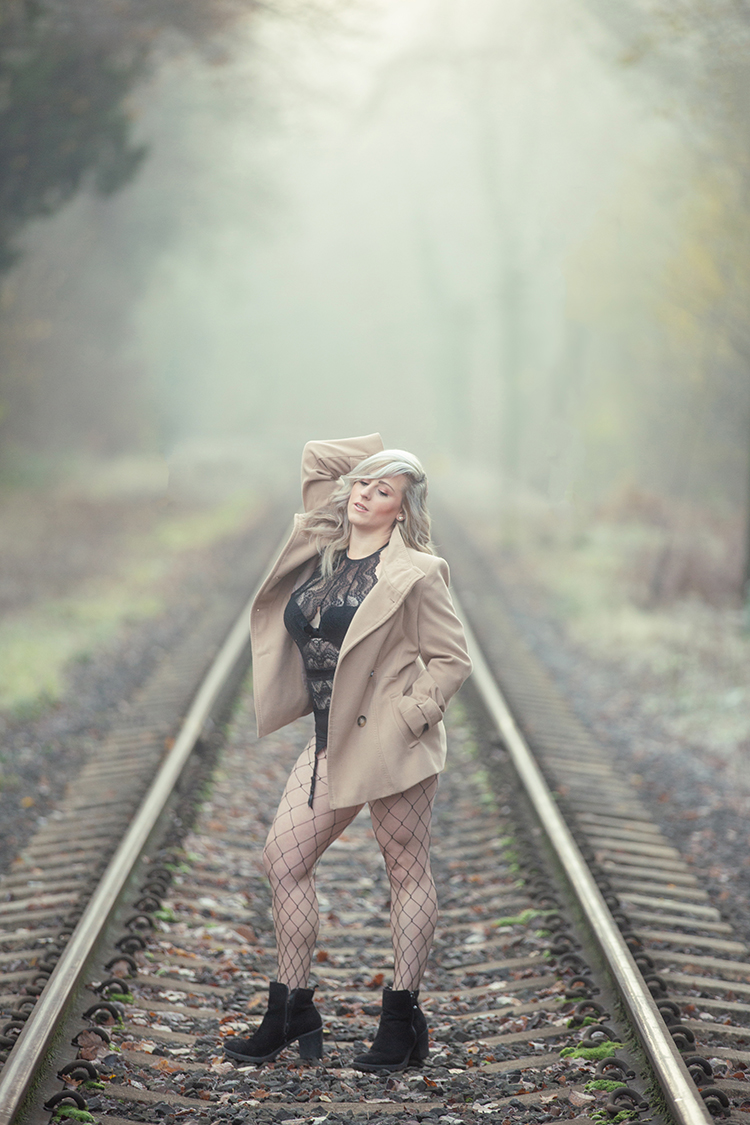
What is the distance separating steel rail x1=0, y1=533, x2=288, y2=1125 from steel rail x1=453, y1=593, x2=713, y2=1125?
2020mm

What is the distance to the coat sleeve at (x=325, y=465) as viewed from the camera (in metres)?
4.03

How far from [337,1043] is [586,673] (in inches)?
286

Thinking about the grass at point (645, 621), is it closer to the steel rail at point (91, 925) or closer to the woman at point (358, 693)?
the steel rail at point (91, 925)

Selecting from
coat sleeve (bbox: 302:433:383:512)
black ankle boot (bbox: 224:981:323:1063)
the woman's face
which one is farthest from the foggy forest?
the woman's face

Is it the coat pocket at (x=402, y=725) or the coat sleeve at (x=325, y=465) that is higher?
the coat sleeve at (x=325, y=465)

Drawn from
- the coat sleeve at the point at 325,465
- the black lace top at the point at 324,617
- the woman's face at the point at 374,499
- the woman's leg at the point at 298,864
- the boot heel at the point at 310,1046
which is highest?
the coat sleeve at the point at 325,465

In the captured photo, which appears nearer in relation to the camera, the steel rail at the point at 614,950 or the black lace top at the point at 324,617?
the steel rail at the point at 614,950

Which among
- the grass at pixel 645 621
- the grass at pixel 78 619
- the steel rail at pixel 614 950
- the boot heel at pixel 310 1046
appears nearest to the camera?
the steel rail at pixel 614 950

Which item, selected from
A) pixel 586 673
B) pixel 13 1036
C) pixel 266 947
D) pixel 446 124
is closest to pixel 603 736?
pixel 586 673

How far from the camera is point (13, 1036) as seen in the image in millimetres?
3854

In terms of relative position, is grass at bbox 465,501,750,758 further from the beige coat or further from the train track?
the beige coat

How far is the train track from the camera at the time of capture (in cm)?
365

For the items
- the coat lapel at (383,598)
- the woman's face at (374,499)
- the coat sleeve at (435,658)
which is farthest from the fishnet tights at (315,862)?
the woman's face at (374,499)

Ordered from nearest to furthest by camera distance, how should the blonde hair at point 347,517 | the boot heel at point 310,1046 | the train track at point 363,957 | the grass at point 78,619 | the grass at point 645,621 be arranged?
the train track at point 363,957 → the blonde hair at point 347,517 → the boot heel at point 310,1046 → the grass at point 78,619 → the grass at point 645,621
